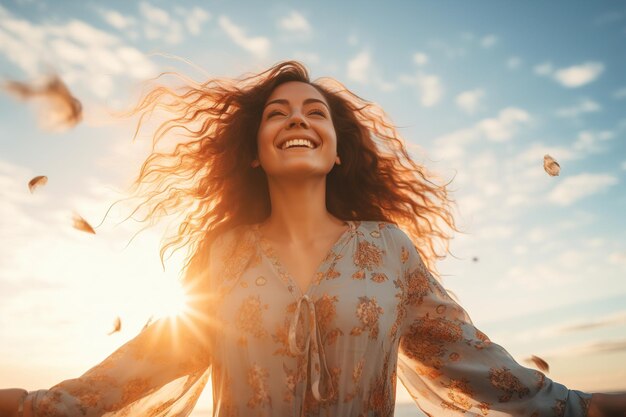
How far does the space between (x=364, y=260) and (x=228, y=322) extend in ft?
2.63

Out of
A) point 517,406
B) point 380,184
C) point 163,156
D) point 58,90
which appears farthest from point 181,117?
point 517,406

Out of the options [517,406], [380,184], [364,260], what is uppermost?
[380,184]

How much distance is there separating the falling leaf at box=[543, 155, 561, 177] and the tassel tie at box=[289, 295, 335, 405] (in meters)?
2.10

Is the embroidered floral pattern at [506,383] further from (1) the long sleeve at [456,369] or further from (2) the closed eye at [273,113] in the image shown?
(2) the closed eye at [273,113]

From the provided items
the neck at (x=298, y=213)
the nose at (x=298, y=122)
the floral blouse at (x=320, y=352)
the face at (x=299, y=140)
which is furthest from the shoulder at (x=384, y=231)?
the nose at (x=298, y=122)

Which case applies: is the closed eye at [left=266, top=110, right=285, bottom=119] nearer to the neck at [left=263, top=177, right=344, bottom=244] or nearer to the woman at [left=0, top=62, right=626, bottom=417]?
the woman at [left=0, top=62, right=626, bottom=417]

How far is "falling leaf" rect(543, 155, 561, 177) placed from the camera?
3809mm

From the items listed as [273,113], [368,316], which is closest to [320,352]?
[368,316]

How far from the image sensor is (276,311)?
278 cm

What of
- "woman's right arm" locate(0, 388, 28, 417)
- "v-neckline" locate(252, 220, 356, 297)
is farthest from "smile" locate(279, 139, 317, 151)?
"woman's right arm" locate(0, 388, 28, 417)

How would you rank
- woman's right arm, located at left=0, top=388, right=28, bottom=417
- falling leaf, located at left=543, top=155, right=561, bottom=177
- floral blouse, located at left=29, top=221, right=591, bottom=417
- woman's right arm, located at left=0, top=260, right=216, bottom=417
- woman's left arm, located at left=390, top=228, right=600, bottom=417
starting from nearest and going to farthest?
woman's right arm, located at left=0, top=388, right=28, bottom=417, woman's right arm, located at left=0, top=260, right=216, bottom=417, floral blouse, located at left=29, top=221, right=591, bottom=417, woman's left arm, located at left=390, top=228, right=600, bottom=417, falling leaf, located at left=543, top=155, right=561, bottom=177

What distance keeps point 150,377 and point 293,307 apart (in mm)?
833

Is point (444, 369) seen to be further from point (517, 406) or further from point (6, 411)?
point (6, 411)

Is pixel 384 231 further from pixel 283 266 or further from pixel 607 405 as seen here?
pixel 607 405
